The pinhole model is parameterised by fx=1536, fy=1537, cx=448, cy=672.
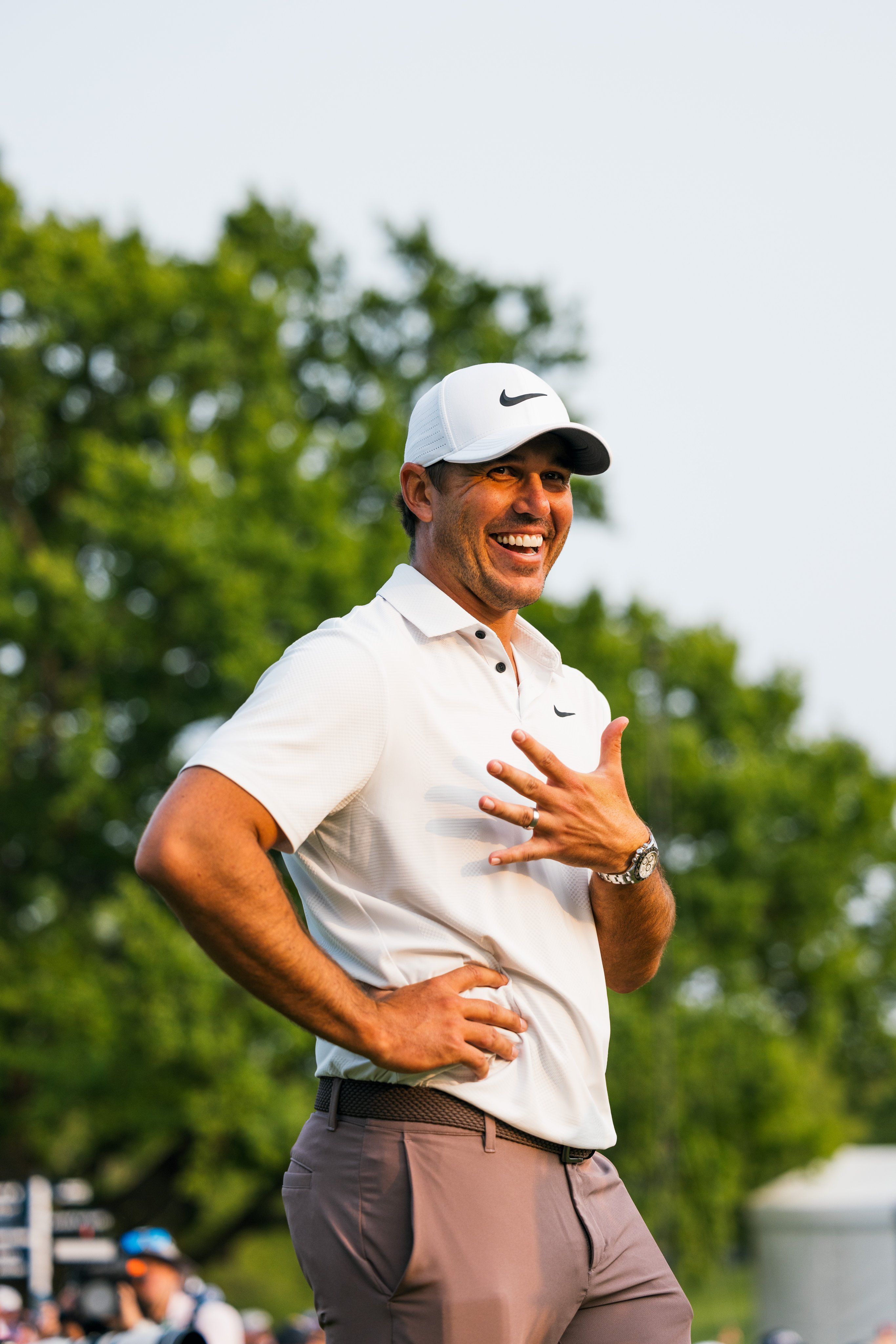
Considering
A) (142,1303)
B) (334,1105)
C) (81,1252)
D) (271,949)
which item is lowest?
(81,1252)

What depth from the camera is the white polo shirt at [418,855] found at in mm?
2281

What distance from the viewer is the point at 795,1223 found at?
85.9ft

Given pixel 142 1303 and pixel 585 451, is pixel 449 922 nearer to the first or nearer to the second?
pixel 585 451

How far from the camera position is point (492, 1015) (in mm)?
2293

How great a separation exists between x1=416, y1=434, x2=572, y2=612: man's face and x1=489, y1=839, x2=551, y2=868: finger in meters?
0.49

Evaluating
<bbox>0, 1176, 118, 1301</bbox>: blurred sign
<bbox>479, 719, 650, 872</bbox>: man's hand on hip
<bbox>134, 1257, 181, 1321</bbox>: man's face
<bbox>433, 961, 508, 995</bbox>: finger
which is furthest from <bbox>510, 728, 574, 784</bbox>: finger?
<bbox>0, 1176, 118, 1301</bbox>: blurred sign

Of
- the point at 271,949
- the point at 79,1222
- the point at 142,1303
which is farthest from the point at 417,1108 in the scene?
the point at 79,1222

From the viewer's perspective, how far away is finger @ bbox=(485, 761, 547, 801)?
A: 2.32 m

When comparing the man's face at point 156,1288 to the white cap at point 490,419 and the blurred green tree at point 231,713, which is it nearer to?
the white cap at point 490,419

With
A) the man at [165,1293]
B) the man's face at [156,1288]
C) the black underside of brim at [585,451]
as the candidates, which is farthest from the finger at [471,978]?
the man's face at [156,1288]

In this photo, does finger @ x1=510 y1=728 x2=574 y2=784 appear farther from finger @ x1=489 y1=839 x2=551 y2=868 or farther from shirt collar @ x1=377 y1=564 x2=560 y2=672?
shirt collar @ x1=377 y1=564 x2=560 y2=672

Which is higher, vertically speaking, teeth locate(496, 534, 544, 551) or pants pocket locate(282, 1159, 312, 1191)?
teeth locate(496, 534, 544, 551)

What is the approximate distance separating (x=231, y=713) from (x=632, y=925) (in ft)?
64.0

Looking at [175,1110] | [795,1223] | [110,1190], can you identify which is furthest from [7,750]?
[795,1223]
